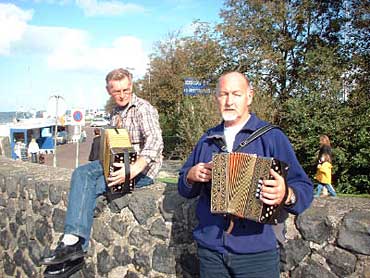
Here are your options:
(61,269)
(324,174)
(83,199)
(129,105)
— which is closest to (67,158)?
(324,174)

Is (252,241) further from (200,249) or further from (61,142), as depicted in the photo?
(61,142)

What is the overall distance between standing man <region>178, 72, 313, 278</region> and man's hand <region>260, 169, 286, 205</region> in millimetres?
47

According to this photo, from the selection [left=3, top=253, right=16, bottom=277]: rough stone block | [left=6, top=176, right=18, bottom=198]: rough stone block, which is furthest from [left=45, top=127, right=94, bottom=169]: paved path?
[left=6, top=176, right=18, bottom=198]: rough stone block

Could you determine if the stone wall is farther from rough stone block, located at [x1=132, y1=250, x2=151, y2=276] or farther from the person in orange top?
the person in orange top

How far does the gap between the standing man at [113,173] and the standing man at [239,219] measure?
0.91 meters

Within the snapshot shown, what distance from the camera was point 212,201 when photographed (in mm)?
2303

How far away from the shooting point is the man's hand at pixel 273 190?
6.73 feet

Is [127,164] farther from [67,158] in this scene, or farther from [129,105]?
[67,158]

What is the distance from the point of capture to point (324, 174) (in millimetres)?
9344

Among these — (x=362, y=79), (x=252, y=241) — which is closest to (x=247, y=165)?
(x=252, y=241)

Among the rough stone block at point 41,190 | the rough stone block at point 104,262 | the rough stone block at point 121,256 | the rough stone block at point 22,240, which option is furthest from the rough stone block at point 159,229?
the rough stone block at point 22,240

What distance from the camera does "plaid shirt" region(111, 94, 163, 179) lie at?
137 inches

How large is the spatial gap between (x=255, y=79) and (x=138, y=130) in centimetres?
1269

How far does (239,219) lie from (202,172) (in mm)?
343
